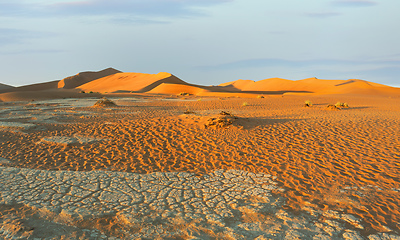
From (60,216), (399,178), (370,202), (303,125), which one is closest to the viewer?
(60,216)

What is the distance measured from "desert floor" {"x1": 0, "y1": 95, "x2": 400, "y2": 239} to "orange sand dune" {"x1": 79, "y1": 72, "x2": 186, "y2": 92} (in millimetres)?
51444

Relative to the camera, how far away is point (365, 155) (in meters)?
7.43

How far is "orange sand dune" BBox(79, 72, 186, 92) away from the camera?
63.3m

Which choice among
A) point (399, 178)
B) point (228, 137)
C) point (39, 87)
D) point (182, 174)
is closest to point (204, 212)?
point (182, 174)

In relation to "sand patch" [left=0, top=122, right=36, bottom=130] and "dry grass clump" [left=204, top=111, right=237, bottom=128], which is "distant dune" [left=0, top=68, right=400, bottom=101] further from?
"dry grass clump" [left=204, top=111, right=237, bottom=128]

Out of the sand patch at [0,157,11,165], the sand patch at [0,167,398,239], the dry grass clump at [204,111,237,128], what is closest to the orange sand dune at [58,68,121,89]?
the dry grass clump at [204,111,237,128]

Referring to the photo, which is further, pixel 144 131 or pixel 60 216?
pixel 144 131

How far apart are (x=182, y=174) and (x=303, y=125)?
6988 millimetres

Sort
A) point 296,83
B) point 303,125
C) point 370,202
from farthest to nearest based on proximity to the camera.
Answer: point 296,83 < point 303,125 < point 370,202

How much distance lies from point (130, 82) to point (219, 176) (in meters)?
68.4

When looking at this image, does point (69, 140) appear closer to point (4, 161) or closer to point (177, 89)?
point (4, 161)

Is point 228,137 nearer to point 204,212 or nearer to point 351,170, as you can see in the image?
point 351,170

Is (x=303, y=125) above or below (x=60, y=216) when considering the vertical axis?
above

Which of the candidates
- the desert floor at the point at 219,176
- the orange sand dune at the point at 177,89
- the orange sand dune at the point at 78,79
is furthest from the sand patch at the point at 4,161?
the orange sand dune at the point at 78,79
